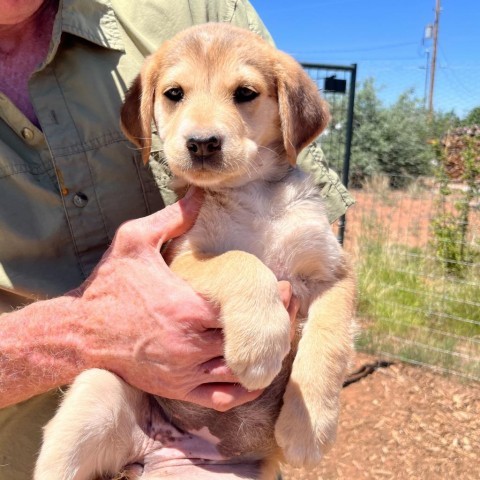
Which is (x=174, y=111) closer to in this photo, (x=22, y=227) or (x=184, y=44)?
(x=184, y=44)

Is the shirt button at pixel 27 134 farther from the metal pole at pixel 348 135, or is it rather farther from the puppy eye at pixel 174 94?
the metal pole at pixel 348 135

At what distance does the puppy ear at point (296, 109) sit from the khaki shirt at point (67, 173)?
1.98ft

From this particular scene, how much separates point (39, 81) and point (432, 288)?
18.4 feet

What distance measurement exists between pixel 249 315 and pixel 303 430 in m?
0.49

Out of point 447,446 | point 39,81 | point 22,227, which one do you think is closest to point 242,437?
point 22,227

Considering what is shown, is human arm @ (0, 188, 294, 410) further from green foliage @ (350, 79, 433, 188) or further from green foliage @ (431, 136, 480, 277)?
green foliage @ (350, 79, 433, 188)

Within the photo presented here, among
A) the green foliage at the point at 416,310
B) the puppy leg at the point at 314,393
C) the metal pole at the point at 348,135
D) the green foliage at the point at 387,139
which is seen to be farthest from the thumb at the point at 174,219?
the green foliage at the point at 387,139

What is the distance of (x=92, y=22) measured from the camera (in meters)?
2.34

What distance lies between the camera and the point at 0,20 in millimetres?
2217

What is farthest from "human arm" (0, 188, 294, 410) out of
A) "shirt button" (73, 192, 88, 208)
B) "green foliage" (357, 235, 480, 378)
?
"green foliage" (357, 235, 480, 378)

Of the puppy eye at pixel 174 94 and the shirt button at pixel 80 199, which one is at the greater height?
the puppy eye at pixel 174 94

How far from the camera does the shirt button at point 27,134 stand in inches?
86.0

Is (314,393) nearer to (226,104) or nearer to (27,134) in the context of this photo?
(226,104)

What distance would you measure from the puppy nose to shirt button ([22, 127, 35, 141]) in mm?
609
